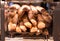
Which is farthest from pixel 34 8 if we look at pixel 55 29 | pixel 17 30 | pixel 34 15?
pixel 55 29

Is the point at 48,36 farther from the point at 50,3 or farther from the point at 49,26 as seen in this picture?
the point at 50,3

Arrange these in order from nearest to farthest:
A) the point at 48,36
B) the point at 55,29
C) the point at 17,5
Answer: the point at 55,29, the point at 48,36, the point at 17,5

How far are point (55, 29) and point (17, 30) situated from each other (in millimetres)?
291

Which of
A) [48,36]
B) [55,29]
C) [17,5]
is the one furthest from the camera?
[17,5]

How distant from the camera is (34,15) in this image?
33.4 inches

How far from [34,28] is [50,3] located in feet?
0.59

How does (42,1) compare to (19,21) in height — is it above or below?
above

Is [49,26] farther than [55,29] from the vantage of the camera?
Yes

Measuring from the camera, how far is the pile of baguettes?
82 cm

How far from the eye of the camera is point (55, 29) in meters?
0.59

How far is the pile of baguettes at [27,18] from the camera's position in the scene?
0.82 metres

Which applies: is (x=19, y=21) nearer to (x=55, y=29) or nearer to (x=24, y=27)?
(x=24, y=27)

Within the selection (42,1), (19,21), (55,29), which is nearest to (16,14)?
(19,21)

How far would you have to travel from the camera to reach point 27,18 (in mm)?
856
